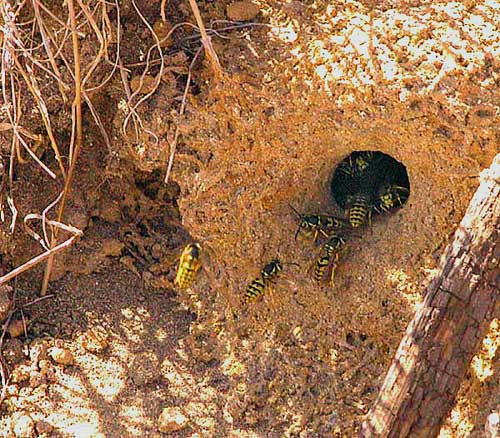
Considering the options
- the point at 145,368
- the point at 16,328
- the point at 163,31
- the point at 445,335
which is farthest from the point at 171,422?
the point at 163,31

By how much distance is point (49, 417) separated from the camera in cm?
385

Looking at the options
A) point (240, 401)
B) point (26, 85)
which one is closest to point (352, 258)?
point (240, 401)

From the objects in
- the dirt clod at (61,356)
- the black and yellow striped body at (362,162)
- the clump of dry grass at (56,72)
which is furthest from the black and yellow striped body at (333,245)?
the dirt clod at (61,356)

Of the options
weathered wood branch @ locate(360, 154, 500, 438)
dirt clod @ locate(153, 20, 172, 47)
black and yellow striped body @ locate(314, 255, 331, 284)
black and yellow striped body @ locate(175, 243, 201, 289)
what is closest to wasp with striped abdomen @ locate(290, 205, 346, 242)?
black and yellow striped body @ locate(314, 255, 331, 284)

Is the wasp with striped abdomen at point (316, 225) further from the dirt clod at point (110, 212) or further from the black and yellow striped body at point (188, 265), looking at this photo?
the dirt clod at point (110, 212)

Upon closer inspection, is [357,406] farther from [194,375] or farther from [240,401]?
[194,375]

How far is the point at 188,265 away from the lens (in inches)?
160

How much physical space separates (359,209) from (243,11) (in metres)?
0.95

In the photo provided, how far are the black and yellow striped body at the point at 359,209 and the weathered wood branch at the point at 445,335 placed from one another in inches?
27.7

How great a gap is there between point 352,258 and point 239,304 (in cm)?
54

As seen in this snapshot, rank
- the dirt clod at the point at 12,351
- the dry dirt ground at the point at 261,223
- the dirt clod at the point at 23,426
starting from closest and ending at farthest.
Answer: the dry dirt ground at the point at 261,223
the dirt clod at the point at 23,426
the dirt clod at the point at 12,351

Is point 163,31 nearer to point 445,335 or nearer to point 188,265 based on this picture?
point 188,265

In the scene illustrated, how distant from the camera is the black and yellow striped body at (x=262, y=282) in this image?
3.92 meters

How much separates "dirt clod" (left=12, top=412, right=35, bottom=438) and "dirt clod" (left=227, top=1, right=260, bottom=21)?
1853 mm
